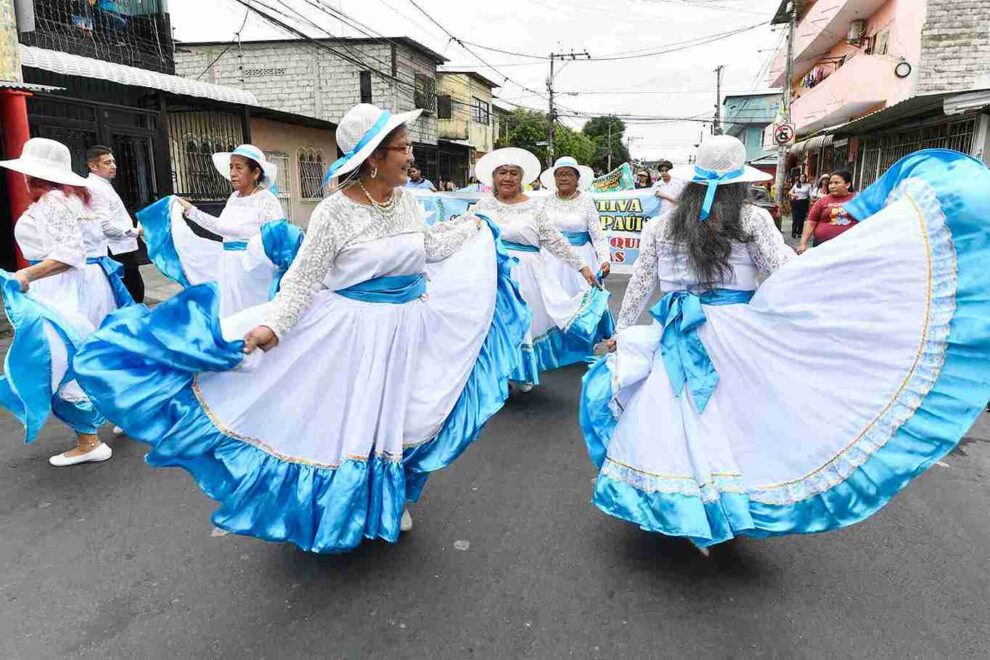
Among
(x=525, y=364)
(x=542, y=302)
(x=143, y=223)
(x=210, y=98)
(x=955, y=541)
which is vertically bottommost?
(x=955, y=541)

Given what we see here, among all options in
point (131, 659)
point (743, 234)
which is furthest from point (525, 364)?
point (131, 659)

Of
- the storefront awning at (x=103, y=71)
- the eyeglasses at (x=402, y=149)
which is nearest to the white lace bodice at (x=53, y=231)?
the eyeglasses at (x=402, y=149)

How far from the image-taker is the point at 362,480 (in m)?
2.74

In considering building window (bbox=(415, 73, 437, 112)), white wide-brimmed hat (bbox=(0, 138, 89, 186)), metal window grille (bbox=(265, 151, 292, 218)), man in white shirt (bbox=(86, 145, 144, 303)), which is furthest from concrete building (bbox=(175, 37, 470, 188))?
white wide-brimmed hat (bbox=(0, 138, 89, 186))

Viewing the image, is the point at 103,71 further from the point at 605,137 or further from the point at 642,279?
the point at 605,137

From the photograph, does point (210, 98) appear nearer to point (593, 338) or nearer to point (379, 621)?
point (593, 338)

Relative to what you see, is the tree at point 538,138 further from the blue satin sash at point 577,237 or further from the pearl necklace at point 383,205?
the pearl necklace at point 383,205

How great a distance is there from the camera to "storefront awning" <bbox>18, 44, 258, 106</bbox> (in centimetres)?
1062

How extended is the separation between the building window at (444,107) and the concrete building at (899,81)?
1657 cm

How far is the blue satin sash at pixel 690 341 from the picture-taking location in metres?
2.85

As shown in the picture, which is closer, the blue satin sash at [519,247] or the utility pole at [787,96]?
the blue satin sash at [519,247]

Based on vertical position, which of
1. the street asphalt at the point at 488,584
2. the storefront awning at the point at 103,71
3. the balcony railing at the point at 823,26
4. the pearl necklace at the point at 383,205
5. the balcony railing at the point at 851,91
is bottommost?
the street asphalt at the point at 488,584

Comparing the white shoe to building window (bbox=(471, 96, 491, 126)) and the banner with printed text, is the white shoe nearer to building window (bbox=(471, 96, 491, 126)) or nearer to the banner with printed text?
the banner with printed text

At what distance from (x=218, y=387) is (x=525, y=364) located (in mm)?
2806
